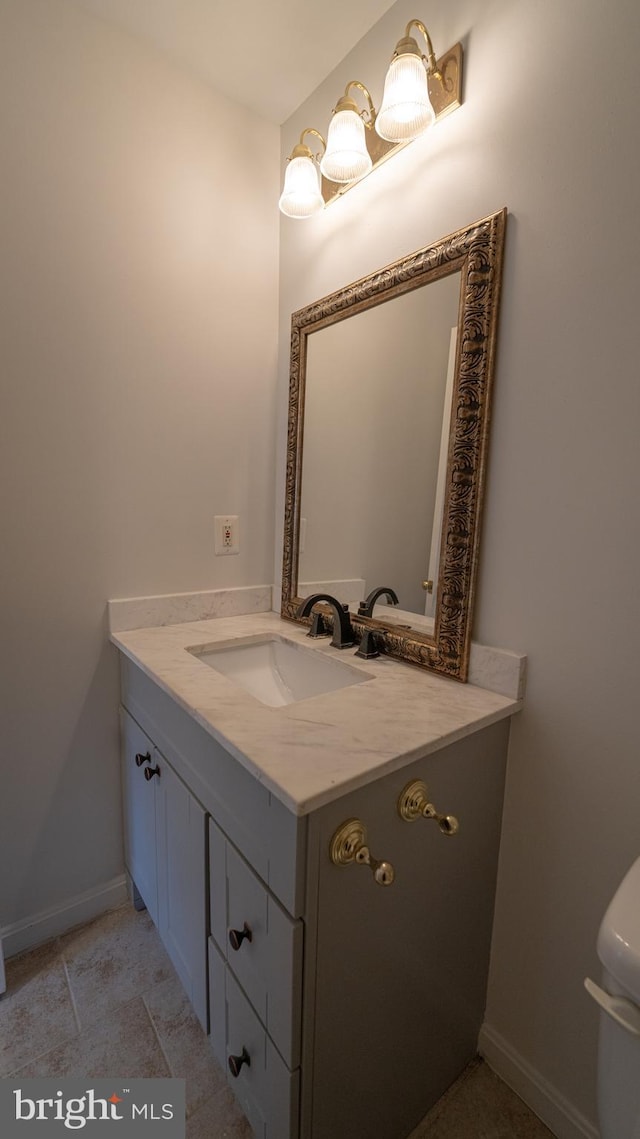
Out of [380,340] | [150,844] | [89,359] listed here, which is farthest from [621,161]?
[150,844]

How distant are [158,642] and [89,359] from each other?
782 millimetres

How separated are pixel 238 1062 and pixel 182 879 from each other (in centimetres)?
33

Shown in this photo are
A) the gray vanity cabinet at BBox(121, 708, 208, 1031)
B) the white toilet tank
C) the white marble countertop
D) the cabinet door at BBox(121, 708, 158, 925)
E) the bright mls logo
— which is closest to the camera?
the white toilet tank

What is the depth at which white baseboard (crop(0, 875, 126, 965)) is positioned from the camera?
1329 mm

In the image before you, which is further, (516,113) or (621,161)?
(516,113)

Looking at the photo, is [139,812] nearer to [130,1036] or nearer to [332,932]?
[130,1036]

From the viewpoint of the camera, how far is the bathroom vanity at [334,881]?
0.73 metres

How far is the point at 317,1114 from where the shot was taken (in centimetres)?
78

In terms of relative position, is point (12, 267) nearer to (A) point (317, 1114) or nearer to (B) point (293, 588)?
(B) point (293, 588)

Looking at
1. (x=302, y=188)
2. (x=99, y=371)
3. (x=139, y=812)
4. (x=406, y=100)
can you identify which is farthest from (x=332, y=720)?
(x=302, y=188)

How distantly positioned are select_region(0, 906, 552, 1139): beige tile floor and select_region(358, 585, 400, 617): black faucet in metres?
0.99

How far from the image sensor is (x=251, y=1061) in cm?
87

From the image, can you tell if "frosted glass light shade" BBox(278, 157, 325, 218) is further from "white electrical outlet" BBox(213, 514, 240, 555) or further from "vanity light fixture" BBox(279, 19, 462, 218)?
"white electrical outlet" BBox(213, 514, 240, 555)

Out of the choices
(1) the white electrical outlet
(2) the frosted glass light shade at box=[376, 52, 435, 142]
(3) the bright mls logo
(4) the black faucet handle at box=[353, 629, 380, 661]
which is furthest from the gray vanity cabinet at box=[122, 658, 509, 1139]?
(2) the frosted glass light shade at box=[376, 52, 435, 142]
